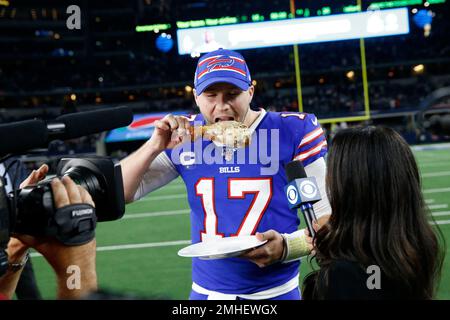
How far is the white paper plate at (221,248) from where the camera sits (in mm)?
1704

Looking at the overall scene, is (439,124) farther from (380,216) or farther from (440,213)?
(440,213)

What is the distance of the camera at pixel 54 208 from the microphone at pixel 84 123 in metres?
0.09

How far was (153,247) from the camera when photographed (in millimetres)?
6352

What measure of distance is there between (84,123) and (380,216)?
82 centimetres

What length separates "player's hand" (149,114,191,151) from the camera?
81.0 inches

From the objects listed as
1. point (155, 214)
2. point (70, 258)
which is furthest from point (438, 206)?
point (70, 258)

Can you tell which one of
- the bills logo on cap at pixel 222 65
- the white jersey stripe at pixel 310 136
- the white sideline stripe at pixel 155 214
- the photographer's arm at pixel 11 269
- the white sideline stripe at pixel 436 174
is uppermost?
the bills logo on cap at pixel 222 65

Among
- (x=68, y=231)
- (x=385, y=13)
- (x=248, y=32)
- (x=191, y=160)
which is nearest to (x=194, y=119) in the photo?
(x=191, y=160)

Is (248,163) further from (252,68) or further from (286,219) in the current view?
(252,68)

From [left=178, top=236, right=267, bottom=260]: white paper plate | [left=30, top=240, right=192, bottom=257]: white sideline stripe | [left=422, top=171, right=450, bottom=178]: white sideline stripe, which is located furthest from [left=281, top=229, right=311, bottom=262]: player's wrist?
[left=422, top=171, right=450, bottom=178]: white sideline stripe

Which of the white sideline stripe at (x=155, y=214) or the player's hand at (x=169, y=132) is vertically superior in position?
the player's hand at (x=169, y=132)

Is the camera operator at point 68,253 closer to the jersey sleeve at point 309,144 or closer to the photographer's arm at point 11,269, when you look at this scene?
the photographer's arm at point 11,269

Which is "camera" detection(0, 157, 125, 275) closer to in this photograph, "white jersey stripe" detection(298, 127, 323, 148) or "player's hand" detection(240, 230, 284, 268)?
"player's hand" detection(240, 230, 284, 268)

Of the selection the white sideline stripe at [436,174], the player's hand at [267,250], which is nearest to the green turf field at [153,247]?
the white sideline stripe at [436,174]
